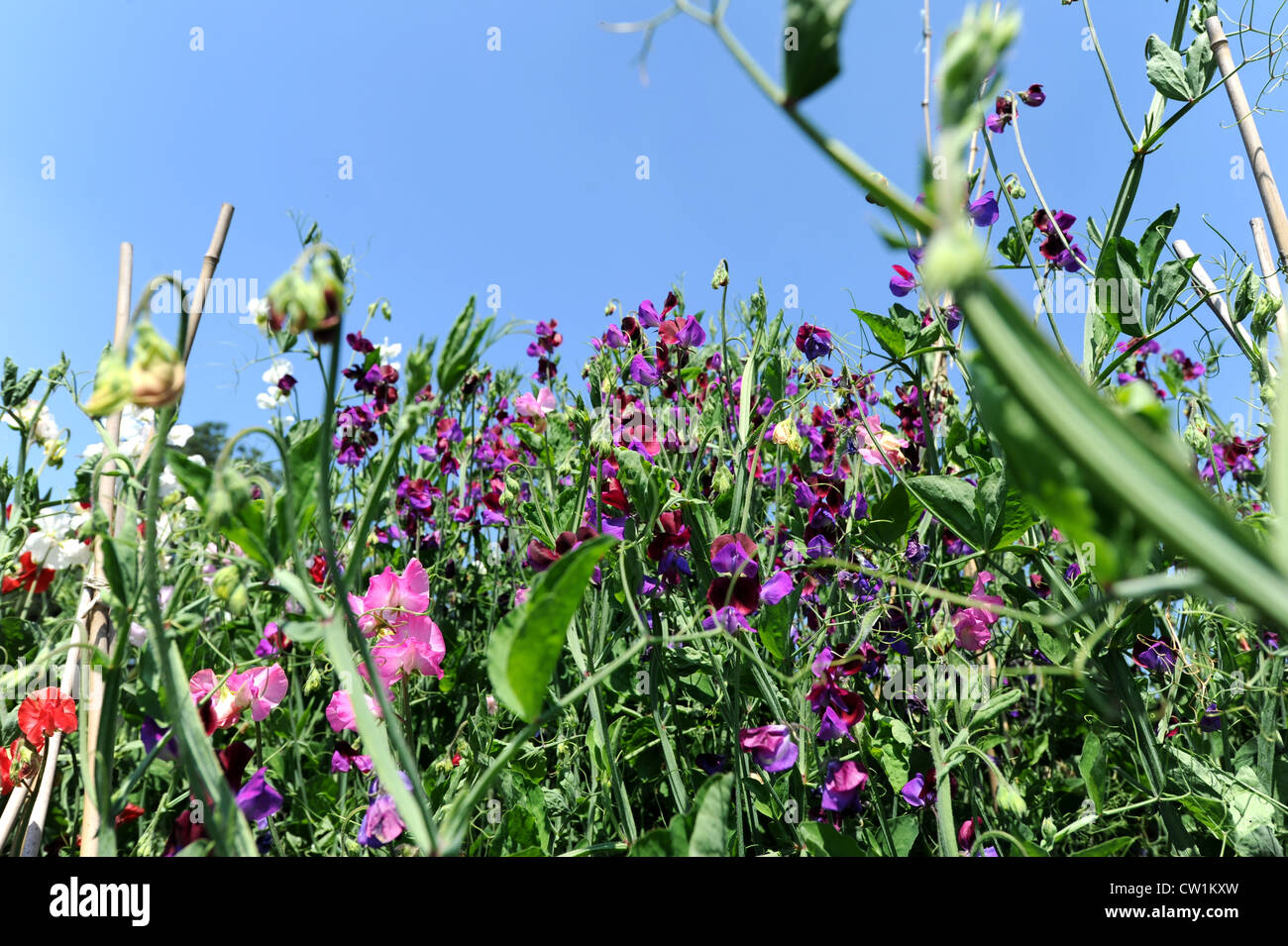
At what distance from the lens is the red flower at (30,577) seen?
4.66 feet

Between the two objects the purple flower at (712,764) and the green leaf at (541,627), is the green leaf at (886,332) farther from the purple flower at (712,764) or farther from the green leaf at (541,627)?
the green leaf at (541,627)

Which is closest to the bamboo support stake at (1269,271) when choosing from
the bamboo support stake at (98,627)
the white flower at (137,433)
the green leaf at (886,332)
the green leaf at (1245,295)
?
the green leaf at (1245,295)

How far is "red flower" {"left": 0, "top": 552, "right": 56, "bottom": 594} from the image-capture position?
142 centimetres

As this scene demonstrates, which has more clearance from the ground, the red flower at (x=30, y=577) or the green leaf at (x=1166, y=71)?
the green leaf at (x=1166, y=71)

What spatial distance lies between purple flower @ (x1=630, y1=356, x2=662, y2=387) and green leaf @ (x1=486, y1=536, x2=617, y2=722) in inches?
42.4

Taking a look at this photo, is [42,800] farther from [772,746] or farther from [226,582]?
[772,746]

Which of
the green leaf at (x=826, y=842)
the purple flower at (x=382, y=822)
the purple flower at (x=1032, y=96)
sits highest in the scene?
the purple flower at (x=1032, y=96)

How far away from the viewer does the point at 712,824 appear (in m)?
0.53

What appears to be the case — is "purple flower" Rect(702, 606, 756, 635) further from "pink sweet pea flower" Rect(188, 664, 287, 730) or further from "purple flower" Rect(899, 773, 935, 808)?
"pink sweet pea flower" Rect(188, 664, 287, 730)

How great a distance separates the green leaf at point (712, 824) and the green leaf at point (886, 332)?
34.0 inches

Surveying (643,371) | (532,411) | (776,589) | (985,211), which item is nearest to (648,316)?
(643,371)
